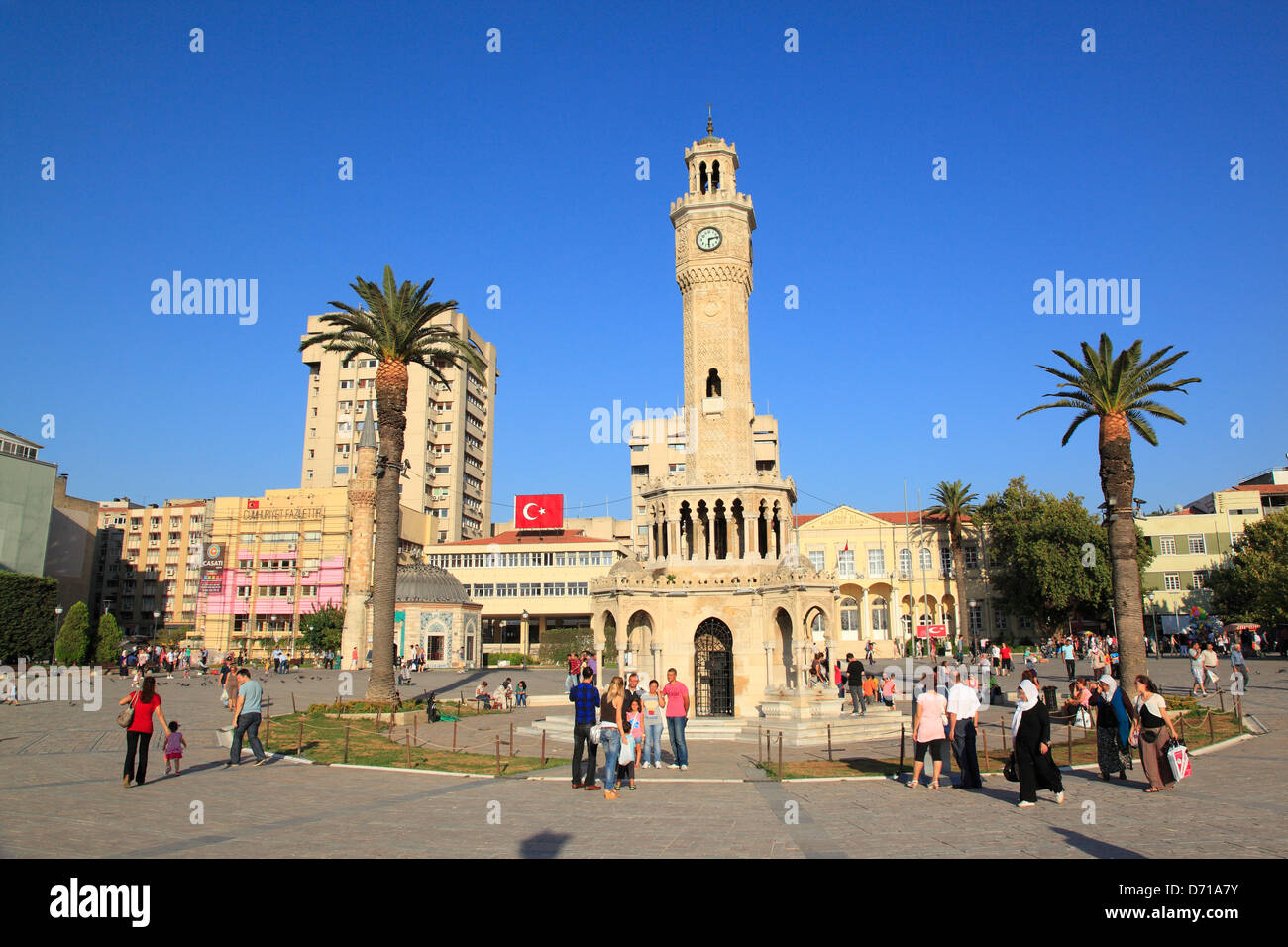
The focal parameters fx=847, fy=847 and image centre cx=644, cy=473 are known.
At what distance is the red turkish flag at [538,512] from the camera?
85312 mm

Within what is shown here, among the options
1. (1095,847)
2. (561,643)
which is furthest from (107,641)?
(1095,847)

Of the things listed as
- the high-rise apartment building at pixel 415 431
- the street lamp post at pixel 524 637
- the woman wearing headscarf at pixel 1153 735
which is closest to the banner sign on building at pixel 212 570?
the high-rise apartment building at pixel 415 431

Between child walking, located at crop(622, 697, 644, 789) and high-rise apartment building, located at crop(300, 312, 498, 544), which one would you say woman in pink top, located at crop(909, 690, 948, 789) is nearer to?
child walking, located at crop(622, 697, 644, 789)

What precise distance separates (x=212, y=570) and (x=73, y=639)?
34310mm

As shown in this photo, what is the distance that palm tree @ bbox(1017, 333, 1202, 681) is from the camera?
2717cm

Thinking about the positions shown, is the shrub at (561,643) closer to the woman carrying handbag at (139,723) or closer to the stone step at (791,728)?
the stone step at (791,728)

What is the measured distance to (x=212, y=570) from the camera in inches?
3147

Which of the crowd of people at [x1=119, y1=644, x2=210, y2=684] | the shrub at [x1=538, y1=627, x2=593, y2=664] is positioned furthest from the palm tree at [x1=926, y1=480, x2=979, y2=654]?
the crowd of people at [x1=119, y1=644, x2=210, y2=684]

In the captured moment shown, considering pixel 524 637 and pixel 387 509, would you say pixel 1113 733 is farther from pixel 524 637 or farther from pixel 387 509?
pixel 524 637

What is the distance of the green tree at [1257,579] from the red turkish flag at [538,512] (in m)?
55.5

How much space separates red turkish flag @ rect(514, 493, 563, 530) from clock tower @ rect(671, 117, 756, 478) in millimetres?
53540
